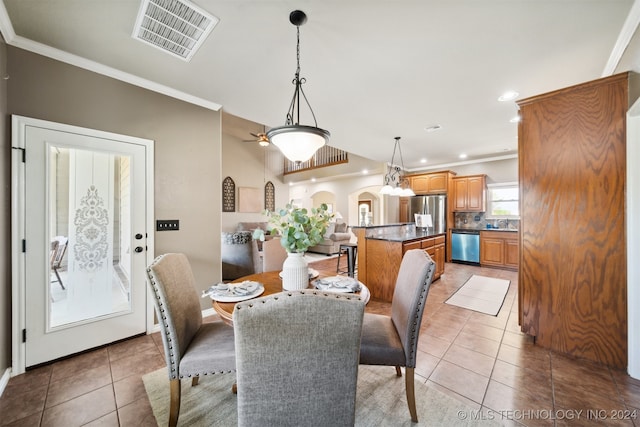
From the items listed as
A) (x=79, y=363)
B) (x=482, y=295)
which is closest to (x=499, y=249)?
(x=482, y=295)

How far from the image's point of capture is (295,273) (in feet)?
5.32

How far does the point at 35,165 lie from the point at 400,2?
9.90 ft

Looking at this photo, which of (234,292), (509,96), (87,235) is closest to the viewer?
(234,292)

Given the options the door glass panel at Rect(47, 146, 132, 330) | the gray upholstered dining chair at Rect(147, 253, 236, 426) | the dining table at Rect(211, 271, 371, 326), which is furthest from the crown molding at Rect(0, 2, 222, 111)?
the dining table at Rect(211, 271, 371, 326)

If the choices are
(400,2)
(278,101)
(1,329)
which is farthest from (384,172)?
(1,329)

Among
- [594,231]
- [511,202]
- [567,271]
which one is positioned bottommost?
[567,271]

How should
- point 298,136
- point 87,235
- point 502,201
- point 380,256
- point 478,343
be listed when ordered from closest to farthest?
point 298,136
point 87,235
point 478,343
point 380,256
point 502,201

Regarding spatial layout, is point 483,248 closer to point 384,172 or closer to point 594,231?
point 384,172

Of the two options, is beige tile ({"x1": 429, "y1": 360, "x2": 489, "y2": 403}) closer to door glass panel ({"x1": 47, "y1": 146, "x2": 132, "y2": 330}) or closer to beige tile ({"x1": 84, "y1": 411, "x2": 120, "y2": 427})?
beige tile ({"x1": 84, "y1": 411, "x2": 120, "y2": 427})

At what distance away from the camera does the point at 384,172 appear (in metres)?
6.73

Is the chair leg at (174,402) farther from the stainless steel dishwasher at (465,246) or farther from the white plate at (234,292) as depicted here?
the stainless steel dishwasher at (465,246)

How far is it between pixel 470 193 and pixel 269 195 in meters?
6.48

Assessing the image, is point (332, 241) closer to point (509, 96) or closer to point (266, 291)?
point (509, 96)

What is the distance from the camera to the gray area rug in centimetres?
146
